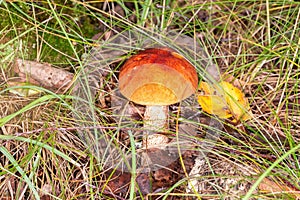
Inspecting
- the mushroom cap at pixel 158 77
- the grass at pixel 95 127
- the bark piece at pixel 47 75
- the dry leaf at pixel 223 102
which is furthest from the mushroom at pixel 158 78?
the bark piece at pixel 47 75

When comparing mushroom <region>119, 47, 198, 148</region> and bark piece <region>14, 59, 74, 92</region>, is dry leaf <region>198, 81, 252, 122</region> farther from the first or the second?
bark piece <region>14, 59, 74, 92</region>

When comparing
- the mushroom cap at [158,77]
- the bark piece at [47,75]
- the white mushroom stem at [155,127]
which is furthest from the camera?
the bark piece at [47,75]

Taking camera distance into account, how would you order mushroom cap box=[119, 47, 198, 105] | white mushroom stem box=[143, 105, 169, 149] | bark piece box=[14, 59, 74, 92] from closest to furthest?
mushroom cap box=[119, 47, 198, 105]
white mushroom stem box=[143, 105, 169, 149]
bark piece box=[14, 59, 74, 92]

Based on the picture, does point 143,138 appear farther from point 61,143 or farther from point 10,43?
point 10,43

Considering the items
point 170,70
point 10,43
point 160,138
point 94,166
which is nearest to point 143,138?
point 160,138

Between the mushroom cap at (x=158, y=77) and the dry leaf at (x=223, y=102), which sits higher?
the mushroom cap at (x=158, y=77)

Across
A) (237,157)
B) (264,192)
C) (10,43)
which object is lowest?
(264,192)

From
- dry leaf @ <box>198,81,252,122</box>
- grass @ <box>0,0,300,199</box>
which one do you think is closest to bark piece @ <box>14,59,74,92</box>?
grass @ <box>0,0,300,199</box>

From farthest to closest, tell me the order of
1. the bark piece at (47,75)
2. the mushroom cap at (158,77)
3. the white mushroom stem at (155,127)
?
1. the bark piece at (47,75)
2. the white mushroom stem at (155,127)
3. the mushroom cap at (158,77)

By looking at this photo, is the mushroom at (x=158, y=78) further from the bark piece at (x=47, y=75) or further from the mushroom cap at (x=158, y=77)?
the bark piece at (x=47, y=75)
